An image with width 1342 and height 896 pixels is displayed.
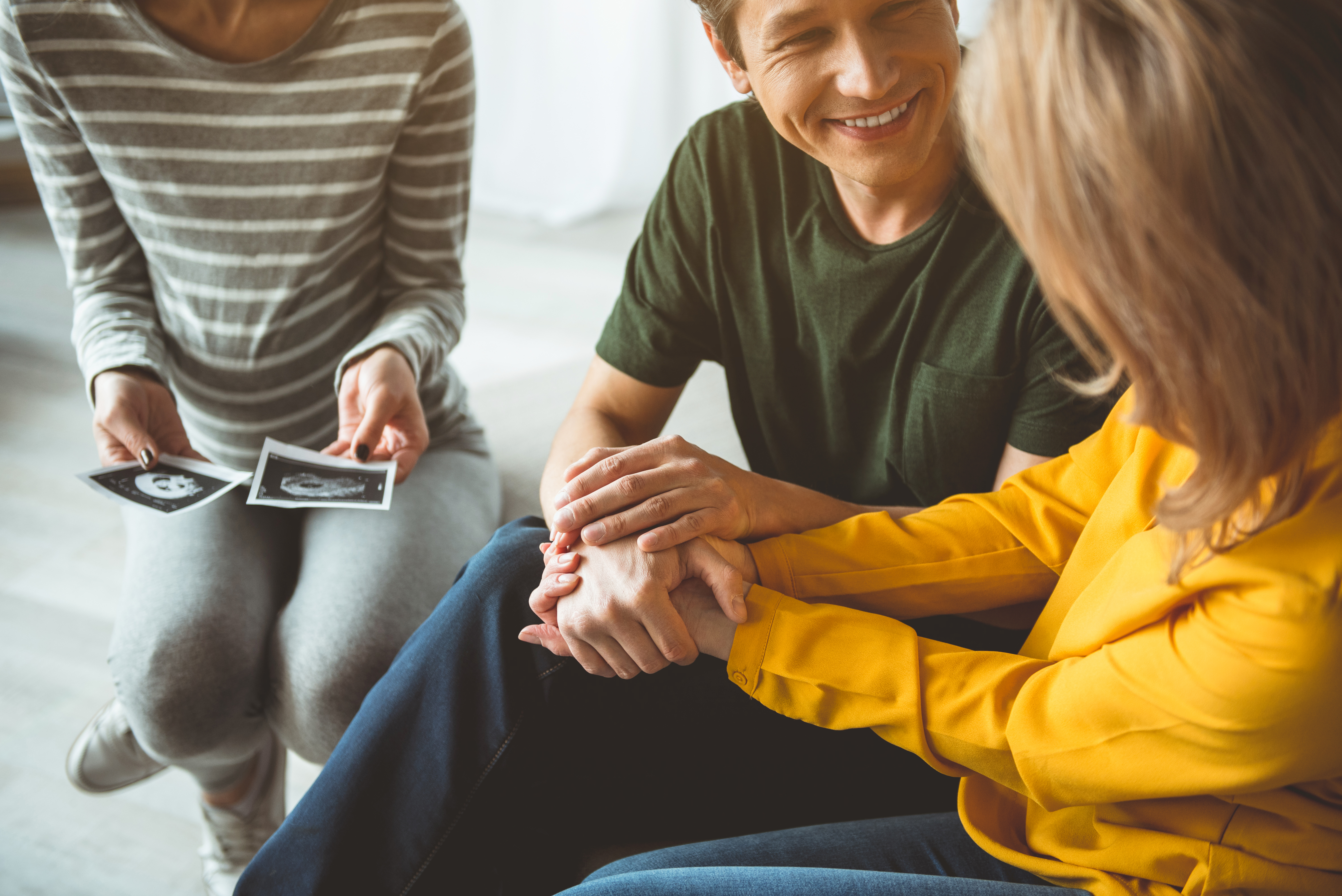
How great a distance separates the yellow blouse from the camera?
67 centimetres

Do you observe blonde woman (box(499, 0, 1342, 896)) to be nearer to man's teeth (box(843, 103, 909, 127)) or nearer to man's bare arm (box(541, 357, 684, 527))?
man's teeth (box(843, 103, 909, 127))

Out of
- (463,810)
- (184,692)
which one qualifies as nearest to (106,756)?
(184,692)

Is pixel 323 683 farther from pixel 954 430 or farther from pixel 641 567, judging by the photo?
pixel 954 430

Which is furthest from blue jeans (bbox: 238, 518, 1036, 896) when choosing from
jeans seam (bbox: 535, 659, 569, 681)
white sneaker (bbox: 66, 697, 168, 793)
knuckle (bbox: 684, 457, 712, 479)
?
white sneaker (bbox: 66, 697, 168, 793)

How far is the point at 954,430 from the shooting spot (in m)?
1.19

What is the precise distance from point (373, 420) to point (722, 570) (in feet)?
2.00

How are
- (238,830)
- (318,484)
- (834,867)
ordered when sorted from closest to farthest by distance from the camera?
(834,867), (318,484), (238,830)

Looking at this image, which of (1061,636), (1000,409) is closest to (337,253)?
(1000,409)

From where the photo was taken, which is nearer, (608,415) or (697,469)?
(697,469)

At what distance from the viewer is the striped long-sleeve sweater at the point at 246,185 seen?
1.37 meters

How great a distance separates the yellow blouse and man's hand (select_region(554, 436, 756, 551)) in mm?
73

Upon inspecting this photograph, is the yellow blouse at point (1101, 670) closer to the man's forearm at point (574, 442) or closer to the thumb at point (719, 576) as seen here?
the thumb at point (719, 576)

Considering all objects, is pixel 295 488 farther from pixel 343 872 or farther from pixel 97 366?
pixel 343 872

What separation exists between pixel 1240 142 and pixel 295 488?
3.84 ft
